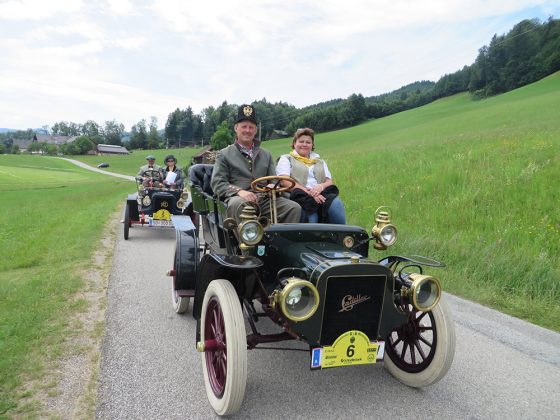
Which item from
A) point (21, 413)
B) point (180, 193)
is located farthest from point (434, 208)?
point (21, 413)

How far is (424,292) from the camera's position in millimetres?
2947

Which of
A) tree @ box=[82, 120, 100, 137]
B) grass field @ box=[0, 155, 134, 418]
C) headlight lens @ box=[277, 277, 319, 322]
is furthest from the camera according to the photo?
tree @ box=[82, 120, 100, 137]

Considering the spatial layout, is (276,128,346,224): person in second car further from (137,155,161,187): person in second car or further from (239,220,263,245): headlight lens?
(137,155,161,187): person in second car

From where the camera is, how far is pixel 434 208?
28.9 ft

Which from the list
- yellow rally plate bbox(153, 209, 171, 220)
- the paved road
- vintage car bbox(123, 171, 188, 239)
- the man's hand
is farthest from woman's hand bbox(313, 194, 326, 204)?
yellow rally plate bbox(153, 209, 171, 220)

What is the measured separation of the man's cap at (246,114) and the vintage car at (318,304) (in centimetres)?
136

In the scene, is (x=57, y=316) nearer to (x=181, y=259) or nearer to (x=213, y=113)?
(x=181, y=259)

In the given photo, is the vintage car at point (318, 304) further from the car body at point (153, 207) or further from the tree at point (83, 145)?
the tree at point (83, 145)

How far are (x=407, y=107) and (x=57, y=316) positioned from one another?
92.2 meters

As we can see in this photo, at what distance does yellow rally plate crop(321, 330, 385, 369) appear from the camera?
2736 millimetres

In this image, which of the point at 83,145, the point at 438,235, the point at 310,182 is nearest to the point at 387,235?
the point at 310,182

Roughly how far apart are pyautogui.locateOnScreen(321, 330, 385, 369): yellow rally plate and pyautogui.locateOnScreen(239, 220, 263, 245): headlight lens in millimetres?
902

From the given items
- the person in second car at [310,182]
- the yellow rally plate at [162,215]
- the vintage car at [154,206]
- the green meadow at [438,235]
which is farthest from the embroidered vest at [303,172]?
the yellow rally plate at [162,215]

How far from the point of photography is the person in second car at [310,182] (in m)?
4.47
